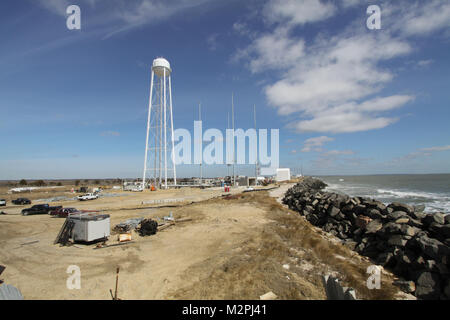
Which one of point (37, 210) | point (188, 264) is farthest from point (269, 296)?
point (37, 210)

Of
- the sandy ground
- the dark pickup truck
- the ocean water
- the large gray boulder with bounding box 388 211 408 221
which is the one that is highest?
the large gray boulder with bounding box 388 211 408 221

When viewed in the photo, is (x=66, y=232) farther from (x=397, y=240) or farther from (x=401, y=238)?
(x=401, y=238)

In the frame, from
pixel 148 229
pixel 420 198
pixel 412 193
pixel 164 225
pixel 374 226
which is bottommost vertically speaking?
pixel 412 193

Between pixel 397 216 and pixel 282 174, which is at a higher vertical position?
pixel 397 216

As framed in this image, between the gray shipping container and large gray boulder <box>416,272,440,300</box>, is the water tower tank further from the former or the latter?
large gray boulder <box>416,272,440,300</box>

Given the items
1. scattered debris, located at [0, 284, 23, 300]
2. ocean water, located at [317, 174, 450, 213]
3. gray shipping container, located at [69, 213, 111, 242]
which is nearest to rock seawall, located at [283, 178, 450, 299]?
scattered debris, located at [0, 284, 23, 300]

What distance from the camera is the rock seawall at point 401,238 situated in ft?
30.8

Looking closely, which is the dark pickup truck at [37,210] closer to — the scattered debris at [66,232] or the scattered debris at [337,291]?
→ the scattered debris at [66,232]

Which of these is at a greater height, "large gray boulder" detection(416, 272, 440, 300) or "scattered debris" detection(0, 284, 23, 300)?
"scattered debris" detection(0, 284, 23, 300)

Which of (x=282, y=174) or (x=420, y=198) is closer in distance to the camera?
(x=420, y=198)

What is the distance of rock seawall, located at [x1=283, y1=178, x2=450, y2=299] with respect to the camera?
938cm

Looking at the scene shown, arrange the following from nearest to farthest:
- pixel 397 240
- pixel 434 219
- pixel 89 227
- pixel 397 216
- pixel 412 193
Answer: pixel 397 240 → pixel 434 219 → pixel 397 216 → pixel 89 227 → pixel 412 193

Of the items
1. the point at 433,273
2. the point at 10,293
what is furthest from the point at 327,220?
the point at 10,293

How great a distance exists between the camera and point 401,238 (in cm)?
1244
